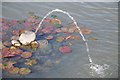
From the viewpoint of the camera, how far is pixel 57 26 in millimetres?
7805

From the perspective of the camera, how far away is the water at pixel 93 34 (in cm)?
620

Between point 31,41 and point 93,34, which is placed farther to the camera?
point 93,34

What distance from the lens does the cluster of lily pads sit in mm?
6316

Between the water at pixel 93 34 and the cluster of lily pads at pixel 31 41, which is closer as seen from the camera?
the water at pixel 93 34

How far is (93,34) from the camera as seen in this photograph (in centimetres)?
764

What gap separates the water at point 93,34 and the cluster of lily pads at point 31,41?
0.29 metres

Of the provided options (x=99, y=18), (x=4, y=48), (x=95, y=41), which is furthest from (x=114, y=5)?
(x=4, y=48)

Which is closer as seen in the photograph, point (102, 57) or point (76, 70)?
point (76, 70)

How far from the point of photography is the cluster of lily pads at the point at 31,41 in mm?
6316

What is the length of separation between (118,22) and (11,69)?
12.9 ft

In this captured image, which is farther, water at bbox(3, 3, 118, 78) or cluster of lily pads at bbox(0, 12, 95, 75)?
cluster of lily pads at bbox(0, 12, 95, 75)

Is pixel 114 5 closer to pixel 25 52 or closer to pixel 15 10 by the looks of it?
pixel 15 10

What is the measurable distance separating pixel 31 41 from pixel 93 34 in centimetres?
186

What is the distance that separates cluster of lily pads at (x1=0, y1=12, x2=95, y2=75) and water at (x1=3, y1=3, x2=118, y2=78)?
290 mm
